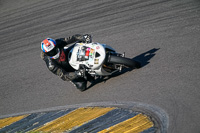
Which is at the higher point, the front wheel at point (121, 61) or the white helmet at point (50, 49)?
the white helmet at point (50, 49)

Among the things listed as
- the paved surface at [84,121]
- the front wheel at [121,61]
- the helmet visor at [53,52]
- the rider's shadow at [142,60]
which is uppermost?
the helmet visor at [53,52]

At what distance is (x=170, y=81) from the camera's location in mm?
6547

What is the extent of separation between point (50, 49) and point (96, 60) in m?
1.17

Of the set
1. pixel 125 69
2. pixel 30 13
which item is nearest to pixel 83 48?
pixel 125 69

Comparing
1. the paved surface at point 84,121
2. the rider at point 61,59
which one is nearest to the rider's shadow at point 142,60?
the rider at point 61,59

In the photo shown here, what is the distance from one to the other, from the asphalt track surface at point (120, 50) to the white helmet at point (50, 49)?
129 centimetres

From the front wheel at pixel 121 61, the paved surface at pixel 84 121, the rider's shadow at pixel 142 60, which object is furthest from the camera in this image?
the rider's shadow at pixel 142 60

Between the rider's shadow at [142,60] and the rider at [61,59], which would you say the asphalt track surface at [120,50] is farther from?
the rider at [61,59]

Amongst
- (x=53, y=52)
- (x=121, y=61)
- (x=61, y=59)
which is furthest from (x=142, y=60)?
(x=53, y=52)

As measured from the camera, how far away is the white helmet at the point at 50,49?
719cm

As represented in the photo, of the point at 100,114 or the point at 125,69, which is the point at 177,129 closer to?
the point at 100,114

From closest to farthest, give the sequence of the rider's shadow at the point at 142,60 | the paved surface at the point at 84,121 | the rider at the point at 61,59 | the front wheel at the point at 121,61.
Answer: the paved surface at the point at 84,121 → the front wheel at the point at 121,61 → the rider at the point at 61,59 → the rider's shadow at the point at 142,60

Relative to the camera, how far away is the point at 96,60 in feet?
23.7

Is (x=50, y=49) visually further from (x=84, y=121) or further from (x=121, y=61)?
(x=84, y=121)
